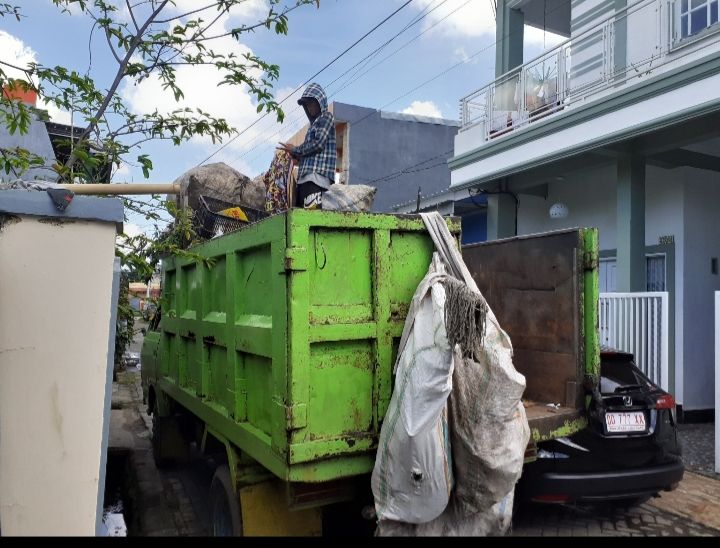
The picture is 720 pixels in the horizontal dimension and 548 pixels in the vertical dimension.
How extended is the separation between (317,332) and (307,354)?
12 centimetres

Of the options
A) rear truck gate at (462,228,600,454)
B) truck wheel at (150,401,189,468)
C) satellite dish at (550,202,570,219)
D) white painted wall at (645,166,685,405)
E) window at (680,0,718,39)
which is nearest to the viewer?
rear truck gate at (462,228,600,454)

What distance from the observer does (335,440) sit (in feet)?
9.83

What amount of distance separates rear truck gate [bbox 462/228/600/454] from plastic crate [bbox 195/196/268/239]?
2070mm

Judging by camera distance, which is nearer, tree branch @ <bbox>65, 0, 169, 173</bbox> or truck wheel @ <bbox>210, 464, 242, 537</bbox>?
truck wheel @ <bbox>210, 464, 242, 537</bbox>

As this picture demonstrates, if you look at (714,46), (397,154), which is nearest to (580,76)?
(714,46)

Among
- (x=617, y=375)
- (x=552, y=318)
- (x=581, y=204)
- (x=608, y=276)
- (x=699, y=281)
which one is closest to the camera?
(x=552, y=318)

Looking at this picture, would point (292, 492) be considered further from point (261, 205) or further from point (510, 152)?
point (510, 152)

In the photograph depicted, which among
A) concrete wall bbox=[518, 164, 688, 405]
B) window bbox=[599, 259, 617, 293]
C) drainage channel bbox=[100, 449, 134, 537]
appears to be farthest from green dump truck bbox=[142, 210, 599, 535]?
window bbox=[599, 259, 617, 293]

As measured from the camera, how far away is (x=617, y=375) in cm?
432

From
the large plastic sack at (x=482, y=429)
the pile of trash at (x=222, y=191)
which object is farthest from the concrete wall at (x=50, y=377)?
the pile of trash at (x=222, y=191)

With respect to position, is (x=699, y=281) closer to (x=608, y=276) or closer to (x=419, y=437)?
(x=608, y=276)

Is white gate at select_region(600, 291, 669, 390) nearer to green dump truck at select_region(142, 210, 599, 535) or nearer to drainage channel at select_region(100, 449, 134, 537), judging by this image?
green dump truck at select_region(142, 210, 599, 535)

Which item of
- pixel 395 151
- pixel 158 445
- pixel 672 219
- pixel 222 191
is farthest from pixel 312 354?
pixel 395 151

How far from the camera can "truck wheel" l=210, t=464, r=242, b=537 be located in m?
3.35
